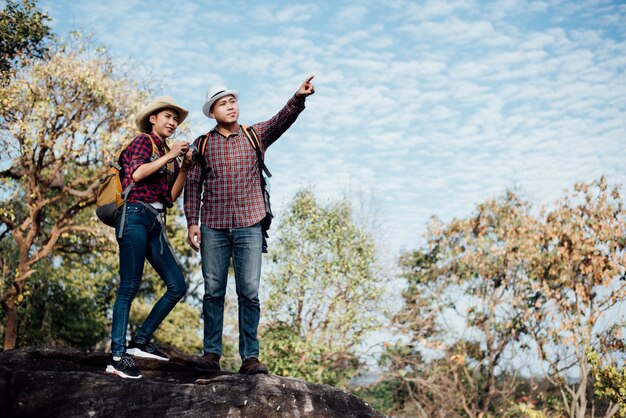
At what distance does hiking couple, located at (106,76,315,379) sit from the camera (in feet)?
17.1

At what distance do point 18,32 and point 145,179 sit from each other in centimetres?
1138

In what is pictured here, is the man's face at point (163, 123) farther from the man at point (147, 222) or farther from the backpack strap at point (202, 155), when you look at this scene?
the backpack strap at point (202, 155)

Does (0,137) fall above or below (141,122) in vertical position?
above

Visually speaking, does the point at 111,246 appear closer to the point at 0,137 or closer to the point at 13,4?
the point at 0,137

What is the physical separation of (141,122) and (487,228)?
16437mm

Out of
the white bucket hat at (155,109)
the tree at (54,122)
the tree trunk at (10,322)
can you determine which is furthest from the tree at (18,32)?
the white bucket hat at (155,109)

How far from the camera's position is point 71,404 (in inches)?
173

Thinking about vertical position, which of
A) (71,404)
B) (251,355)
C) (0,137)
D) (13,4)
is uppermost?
(13,4)

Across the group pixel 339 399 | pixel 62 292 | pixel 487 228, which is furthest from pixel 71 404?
pixel 62 292

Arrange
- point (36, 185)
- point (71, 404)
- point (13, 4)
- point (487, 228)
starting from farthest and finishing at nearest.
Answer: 1. point (487, 228)
2. point (36, 185)
3. point (13, 4)
4. point (71, 404)

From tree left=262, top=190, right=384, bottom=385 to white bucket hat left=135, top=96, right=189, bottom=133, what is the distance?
1058cm

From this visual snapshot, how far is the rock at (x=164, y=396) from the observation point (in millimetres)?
4379

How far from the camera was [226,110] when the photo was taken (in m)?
5.50

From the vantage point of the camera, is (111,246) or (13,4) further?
(111,246)
